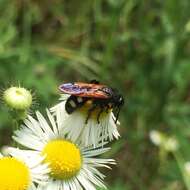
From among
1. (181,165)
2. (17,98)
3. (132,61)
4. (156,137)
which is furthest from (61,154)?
(132,61)

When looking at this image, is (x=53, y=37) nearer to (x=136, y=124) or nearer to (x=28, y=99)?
(x=136, y=124)

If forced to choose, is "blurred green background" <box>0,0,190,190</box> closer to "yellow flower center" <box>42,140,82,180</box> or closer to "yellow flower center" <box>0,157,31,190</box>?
"yellow flower center" <box>42,140,82,180</box>

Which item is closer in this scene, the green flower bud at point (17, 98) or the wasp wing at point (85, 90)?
the wasp wing at point (85, 90)

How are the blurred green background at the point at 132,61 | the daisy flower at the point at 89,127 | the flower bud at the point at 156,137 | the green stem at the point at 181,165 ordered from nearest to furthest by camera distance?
the daisy flower at the point at 89,127 < the green stem at the point at 181,165 < the blurred green background at the point at 132,61 < the flower bud at the point at 156,137

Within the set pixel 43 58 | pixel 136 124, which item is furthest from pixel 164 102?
pixel 43 58

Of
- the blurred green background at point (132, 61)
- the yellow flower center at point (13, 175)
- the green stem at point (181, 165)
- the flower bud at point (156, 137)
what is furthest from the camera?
the flower bud at point (156, 137)

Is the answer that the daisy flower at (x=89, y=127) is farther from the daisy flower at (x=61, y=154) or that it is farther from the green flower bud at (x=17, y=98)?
the green flower bud at (x=17, y=98)

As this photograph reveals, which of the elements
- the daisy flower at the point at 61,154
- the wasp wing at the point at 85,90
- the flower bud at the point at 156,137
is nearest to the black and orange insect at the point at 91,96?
the wasp wing at the point at 85,90
